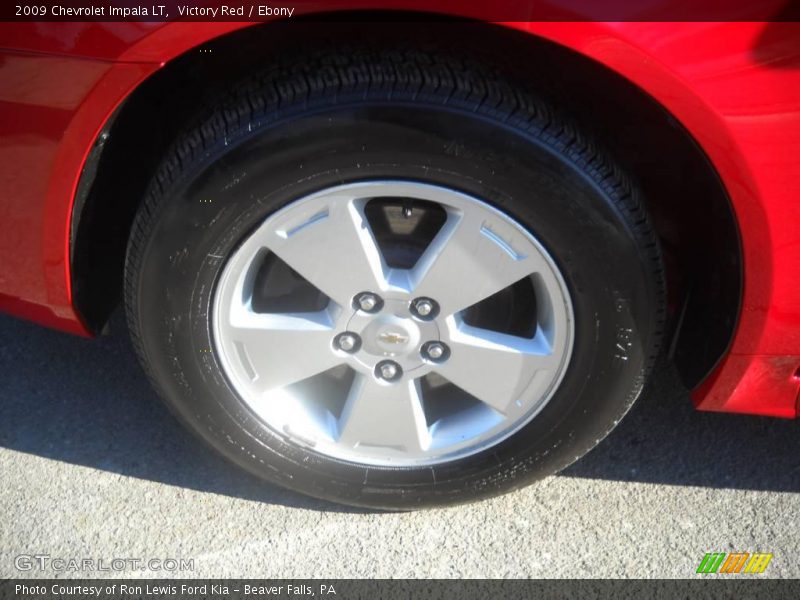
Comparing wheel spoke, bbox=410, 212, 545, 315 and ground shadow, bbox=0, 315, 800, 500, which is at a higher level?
wheel spoke, bbox=410, 212, 545, 315

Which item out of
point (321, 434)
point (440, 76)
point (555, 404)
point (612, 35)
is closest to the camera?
point (612, 35)

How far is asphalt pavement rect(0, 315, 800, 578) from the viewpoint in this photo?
1.91 meters

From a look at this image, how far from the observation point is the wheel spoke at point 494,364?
1771mm

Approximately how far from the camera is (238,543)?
1941mm

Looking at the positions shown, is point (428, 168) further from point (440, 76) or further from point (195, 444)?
point (195, 444)

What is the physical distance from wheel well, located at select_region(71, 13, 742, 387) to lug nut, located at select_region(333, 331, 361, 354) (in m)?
0.52

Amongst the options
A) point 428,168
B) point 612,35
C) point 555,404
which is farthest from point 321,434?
point 612,35

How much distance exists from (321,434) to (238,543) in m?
0.31

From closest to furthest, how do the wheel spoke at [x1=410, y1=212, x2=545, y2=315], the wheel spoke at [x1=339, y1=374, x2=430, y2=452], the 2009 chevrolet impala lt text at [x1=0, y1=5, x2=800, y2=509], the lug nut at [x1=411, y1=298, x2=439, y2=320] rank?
the 2009 chevrolet impala lt text at [x1=0, y1=5, x2=800, y2=509] → the wheel spoke at [x1=410, y1=212, x2=545, y2=315] → the lug nut at [x1=411, y1=298, x2=439, y2=320] → the wheel spoke at [x1=339, y1=374, x2=430, y2=452]

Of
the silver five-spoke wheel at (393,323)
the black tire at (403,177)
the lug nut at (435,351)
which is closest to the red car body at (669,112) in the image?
the black tire at (403,177)

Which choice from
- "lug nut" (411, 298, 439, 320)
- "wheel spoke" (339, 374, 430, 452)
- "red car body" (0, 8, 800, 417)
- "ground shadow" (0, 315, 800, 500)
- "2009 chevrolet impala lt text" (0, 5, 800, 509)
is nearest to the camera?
"red car body" (0, 8, 800, 417)

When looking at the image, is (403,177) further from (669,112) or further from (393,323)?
(669,112)

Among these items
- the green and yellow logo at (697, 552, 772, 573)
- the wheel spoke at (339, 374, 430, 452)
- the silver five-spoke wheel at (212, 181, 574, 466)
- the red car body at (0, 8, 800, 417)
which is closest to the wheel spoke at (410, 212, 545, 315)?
the silver five-spoke wheel at (212, 181, 574, 466)

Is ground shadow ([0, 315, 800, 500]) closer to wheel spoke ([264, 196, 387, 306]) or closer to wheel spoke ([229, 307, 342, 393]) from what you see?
wheel spoke ([229, 307, 342, 393])
